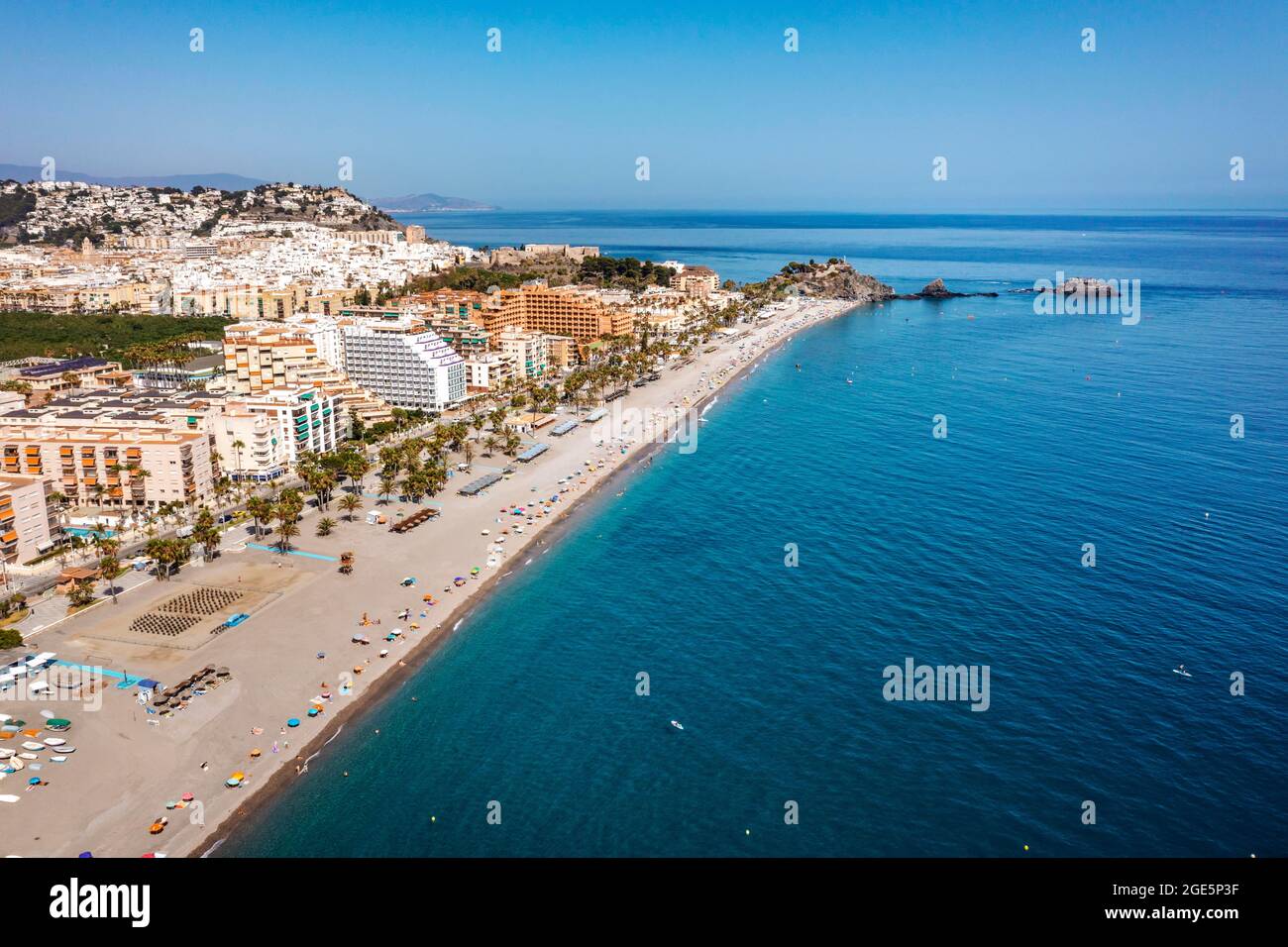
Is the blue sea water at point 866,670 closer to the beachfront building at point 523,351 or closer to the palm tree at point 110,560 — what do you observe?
the palm tree at point 110,560

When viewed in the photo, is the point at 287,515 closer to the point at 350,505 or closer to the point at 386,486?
the point at 350,505

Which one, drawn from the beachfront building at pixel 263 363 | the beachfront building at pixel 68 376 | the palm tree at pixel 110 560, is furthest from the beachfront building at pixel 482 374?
the palm tree at pixel 110 560

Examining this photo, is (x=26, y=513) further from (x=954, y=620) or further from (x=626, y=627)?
(x=954, y=620)

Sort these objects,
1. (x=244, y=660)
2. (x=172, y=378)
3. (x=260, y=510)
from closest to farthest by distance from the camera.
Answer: (x=244, y=660) < (x=260, y=510) < (x=172, y=378)

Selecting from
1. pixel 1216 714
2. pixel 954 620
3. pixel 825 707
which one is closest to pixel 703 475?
pixel 954 620

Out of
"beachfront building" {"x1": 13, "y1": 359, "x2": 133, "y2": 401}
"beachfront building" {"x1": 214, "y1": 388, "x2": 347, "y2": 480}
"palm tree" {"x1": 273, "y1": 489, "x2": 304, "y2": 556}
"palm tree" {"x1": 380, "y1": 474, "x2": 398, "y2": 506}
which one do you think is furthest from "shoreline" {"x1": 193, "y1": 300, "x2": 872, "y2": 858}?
"beachfront building" {"x1": 13, "y1": 359, "x2": 133, "y2": 401}

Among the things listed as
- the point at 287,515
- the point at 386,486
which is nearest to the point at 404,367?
the point at 386,486
